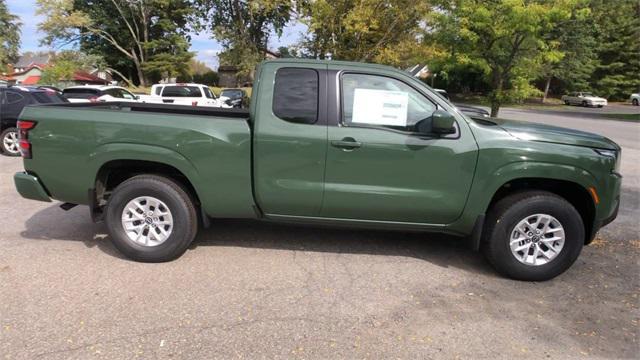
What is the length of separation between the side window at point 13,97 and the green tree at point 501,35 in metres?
10.8

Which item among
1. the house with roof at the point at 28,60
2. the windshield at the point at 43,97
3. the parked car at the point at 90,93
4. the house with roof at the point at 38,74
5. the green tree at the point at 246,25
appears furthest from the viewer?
the house with roof at the point at 28,60

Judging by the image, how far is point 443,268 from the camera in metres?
4.47

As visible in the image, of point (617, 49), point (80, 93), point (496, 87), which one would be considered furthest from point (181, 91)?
point (617, 49)

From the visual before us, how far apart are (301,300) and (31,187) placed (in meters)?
2.75

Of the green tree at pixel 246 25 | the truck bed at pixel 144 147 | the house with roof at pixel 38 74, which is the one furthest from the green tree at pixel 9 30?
the truck bed at pixel 144 147

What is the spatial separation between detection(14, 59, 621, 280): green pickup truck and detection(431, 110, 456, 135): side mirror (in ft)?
0.06

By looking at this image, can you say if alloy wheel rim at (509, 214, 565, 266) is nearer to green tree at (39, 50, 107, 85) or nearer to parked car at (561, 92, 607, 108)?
green tree at (39, 50, 107, 85)

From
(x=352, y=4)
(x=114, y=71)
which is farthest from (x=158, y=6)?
(x=352, y=4)

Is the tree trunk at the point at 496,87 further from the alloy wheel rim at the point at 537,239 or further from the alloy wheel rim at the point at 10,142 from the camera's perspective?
the alloy wheel rim at the point at 10,142

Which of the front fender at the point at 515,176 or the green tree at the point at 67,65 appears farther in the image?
the green tree at the point at 67,65

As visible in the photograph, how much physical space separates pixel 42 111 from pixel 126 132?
84cm

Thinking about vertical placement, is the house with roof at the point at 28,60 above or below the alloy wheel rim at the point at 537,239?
above

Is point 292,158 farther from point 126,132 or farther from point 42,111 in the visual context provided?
point 42,111

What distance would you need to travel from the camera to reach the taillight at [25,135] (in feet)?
13.8
